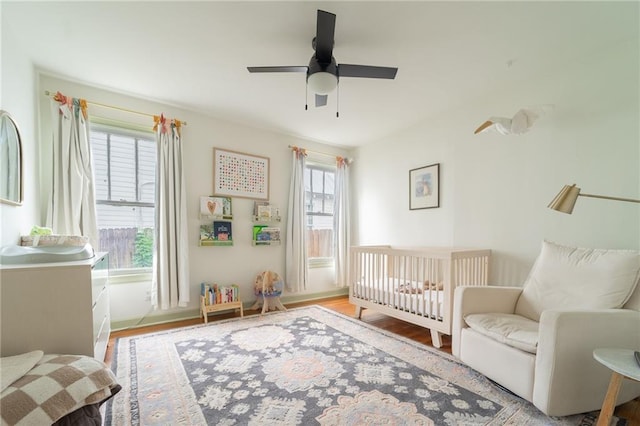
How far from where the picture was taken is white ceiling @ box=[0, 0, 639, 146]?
1662 mm

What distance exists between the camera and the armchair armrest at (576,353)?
1374 mm

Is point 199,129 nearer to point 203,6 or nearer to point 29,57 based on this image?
point 29,57

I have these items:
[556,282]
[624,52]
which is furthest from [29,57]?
[624,52]

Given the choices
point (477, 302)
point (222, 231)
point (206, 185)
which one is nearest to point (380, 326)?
point (477, 302)

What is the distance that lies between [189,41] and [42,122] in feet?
5.38

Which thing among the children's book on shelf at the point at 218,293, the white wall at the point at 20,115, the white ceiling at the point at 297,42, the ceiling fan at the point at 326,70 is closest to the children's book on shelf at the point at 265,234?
the children's book on shelf at the point at 218,293

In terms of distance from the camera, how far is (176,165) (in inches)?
116

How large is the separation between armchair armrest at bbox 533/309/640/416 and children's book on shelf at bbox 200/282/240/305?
2739 mm

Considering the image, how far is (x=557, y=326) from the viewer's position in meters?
1.38

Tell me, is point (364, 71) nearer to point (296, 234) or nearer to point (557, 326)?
point (557, 326)

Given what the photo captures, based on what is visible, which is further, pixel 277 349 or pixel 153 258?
pixel 153 258

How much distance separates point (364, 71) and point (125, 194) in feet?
8.73

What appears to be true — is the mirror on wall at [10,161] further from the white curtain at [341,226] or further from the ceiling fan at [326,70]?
the white curtain at [341,226]

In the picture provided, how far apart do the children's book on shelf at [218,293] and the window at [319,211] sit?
1251 mm
